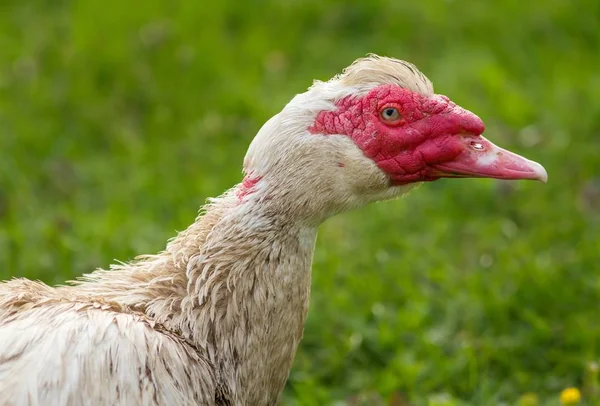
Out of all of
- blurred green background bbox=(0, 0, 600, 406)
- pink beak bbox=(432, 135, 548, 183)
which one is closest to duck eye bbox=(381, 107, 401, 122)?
pink beak bbox=(432, 135, 548, 183)

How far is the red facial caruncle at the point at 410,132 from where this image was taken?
3078mm

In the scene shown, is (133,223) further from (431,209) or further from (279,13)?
(279,13)

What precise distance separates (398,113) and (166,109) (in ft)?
11.3

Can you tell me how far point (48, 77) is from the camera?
6.51m

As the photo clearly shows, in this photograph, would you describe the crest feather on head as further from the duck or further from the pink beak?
the pink beak

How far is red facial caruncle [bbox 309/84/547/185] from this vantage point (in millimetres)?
3078

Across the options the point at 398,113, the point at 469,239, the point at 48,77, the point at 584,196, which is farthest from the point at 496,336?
the point at 48,77

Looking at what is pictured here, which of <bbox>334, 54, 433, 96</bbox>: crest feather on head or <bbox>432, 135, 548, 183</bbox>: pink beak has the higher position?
<bbox>334, 54, 433, 96</bbox>: crest feather on head

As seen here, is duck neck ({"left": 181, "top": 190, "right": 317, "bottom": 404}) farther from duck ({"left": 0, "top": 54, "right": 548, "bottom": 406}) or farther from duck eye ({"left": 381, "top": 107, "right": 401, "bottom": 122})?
duck eye ({"left": 381, "top": 107, "right": 401, "bottom": 122})

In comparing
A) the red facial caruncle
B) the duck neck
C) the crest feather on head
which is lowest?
the duck neck

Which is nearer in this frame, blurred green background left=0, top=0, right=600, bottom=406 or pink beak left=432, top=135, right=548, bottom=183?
pink beak left=432, top=135, right=548, bottom=183

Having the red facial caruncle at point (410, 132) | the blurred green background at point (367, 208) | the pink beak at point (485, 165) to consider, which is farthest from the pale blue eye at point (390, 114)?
the blurred green background at point (367, 208)

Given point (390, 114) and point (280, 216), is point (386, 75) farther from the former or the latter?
point (280, 216)

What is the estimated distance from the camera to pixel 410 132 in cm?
309
